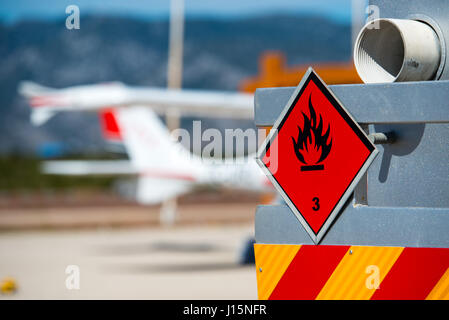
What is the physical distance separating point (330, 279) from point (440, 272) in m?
0.41

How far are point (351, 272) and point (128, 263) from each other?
12900mm

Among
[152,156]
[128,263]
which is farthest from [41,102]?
[152,156]

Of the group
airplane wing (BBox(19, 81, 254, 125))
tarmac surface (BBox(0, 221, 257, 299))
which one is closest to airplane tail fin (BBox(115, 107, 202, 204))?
tarmac surface (BBox(0, 221, 257, 299))

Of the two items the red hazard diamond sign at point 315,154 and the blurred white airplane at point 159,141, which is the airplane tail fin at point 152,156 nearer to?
the blurred white airplane at point 159,141

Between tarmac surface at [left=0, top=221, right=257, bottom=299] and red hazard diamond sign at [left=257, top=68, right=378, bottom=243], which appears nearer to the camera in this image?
red hazard diamond sign at [left=257, top=68, right=378, bottom=243]

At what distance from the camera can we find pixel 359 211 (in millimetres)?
3182

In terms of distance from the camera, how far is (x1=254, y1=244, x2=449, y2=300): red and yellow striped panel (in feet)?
9.90

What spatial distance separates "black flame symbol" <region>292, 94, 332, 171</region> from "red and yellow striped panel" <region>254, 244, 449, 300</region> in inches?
12.3

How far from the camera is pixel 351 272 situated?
3180 millimetres

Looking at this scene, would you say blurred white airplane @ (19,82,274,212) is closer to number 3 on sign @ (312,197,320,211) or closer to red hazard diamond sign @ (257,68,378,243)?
red hazard diamond sign @ (257,68,378,243)

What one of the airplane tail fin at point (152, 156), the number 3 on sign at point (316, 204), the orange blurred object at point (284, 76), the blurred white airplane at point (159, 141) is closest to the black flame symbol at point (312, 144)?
the number 3 on sign at point (316, 204)

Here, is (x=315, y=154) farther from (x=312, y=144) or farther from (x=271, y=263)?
(x=271, y=263)

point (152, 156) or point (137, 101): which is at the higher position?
point (152, 156)
